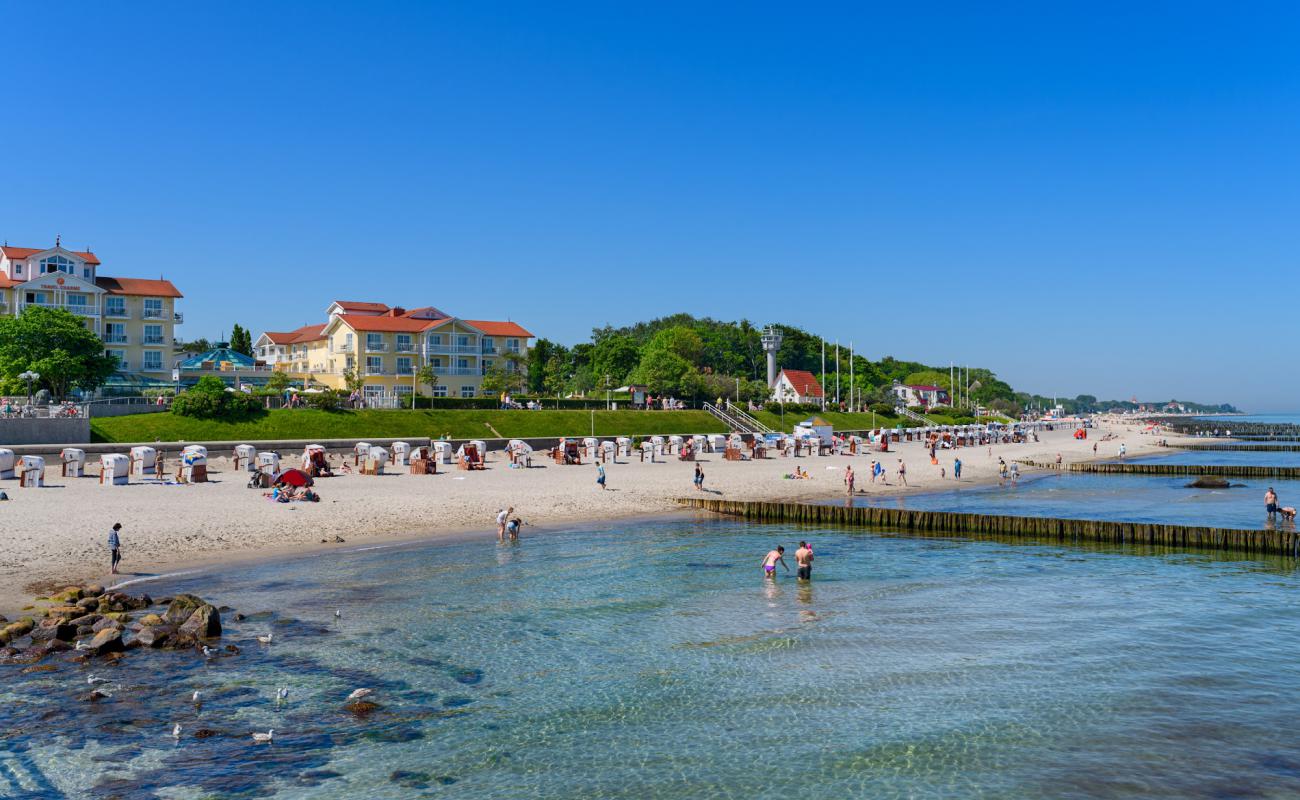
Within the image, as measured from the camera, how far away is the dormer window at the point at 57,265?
7538 cm

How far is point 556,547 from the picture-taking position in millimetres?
29734

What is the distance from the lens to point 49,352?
60594 millimetres

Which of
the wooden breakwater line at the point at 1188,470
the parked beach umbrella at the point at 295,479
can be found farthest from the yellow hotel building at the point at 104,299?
the wooden breakwater line at the point at 1188,470

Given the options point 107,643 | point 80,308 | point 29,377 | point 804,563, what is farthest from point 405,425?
point 107,643

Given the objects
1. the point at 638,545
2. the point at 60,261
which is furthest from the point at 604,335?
the point at 638,545

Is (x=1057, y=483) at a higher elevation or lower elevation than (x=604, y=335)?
lower

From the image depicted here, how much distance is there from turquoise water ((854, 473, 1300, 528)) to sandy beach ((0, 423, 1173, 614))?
3.47m

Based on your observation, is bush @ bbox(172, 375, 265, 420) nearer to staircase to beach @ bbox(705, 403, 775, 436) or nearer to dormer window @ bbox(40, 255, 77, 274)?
dormer window @ bbox(40, 255, 77, 274)

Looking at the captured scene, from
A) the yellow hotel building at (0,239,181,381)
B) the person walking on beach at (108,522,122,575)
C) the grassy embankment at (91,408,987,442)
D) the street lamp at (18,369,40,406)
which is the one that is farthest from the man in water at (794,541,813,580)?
the yellow hotel building at (0,239,181,381)

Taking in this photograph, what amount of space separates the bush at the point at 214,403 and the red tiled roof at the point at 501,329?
125ft

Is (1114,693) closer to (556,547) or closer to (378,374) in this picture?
(556,547)

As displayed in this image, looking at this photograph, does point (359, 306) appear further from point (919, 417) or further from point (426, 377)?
point (919, 417)

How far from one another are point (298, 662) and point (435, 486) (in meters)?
24.5

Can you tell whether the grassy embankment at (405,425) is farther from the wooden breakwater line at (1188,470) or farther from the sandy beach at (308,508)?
the wooden breakwater line at (1188,470)
